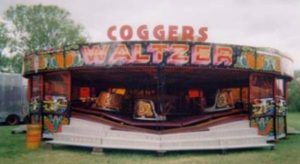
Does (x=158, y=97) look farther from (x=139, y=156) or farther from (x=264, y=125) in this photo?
(x=139, y=156)

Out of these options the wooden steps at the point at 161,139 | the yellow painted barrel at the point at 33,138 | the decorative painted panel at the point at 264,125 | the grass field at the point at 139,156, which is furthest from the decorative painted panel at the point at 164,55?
the grass field at the point at 139,156

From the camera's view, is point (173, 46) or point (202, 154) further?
point (173, 46)

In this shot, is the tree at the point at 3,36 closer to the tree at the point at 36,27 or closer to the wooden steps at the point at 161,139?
the tree at the point at 36,27

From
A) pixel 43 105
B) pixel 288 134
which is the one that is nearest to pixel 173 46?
pixel 43 105

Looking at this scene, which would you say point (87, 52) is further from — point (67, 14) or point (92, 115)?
point (67, 14)

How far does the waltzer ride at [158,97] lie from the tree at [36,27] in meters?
27.8

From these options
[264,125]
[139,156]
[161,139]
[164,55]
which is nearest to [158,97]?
[164,55]

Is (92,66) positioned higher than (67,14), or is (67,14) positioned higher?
(67,14)

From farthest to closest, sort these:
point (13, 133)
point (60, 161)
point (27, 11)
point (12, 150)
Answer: point (27, 11) < point (13, 133) < point (12, 150) < point (60, 161)

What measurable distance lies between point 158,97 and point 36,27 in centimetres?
3331

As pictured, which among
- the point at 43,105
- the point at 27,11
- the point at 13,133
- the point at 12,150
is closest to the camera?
the point at 12,150

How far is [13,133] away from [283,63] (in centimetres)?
1502

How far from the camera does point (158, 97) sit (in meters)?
19.3

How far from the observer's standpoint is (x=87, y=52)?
1747 cm
